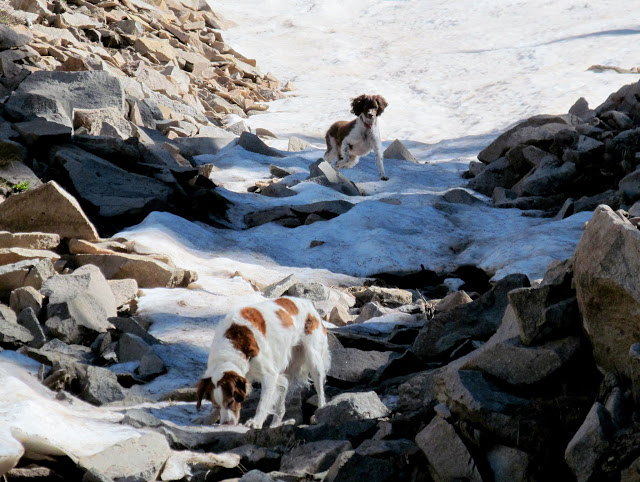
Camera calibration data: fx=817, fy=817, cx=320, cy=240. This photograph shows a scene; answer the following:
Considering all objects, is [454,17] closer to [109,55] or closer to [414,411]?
[109,55]

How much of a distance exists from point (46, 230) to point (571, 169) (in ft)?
26.7

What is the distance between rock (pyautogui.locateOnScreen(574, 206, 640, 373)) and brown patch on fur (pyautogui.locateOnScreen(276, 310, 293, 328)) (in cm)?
235

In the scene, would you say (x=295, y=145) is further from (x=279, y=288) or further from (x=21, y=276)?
(x=21, y=276)

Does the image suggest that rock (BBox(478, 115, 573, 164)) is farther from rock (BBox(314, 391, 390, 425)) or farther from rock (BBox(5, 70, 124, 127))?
rock (BBox(314, 391, 390, 425))

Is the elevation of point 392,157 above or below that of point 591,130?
below

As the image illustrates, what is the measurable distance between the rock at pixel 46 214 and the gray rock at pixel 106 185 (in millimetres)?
1418

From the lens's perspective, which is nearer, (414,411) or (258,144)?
(414,411)

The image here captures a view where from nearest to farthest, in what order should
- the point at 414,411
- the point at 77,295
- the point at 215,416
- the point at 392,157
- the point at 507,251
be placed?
1. the point at 414,411
2. the point at 215,416
3. the point at 77,295
4. the point at 507,251
5. the point at 392,157

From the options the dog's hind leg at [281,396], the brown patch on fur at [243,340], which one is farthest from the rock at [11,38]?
the dog's hind leg at [281,396]

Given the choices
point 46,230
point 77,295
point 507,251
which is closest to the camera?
point 77,295

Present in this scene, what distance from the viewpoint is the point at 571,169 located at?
42.3 ft

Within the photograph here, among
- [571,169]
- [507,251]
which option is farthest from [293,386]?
[571,169]

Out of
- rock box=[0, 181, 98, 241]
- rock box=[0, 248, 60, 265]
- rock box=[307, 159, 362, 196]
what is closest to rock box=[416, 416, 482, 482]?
rock box=[0, 248, 60, 265]

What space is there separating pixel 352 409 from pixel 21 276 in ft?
12.4
